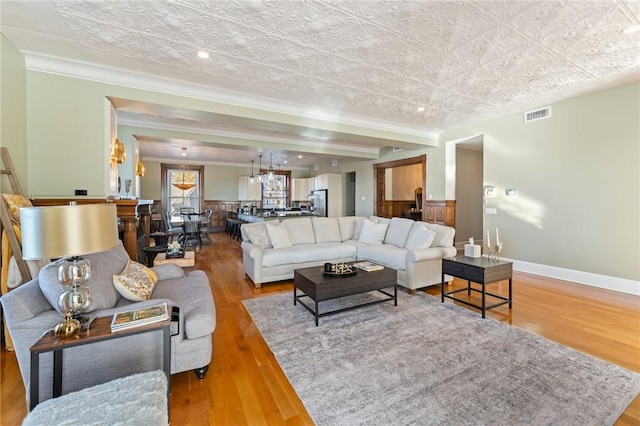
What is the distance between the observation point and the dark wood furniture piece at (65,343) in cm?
128

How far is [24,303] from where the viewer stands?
1516 millimetres

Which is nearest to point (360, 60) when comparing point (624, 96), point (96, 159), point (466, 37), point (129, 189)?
point (466, 37)

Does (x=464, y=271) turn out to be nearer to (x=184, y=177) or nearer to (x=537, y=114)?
(x=537, y=114)

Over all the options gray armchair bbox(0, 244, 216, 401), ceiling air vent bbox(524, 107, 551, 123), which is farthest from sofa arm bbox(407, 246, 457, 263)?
ceiling air vent bbox(524, 107, 551, 123)

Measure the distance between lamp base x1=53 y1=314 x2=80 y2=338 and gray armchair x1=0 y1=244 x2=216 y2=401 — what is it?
18cm

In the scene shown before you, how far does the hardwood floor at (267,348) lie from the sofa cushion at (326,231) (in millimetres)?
1109

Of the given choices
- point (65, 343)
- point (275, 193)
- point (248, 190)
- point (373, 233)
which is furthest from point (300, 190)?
point (65, 343)

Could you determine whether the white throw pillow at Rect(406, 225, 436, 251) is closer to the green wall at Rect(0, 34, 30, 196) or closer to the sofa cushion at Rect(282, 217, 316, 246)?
the sofa cushion at Rect(282, 217, 316, 246)

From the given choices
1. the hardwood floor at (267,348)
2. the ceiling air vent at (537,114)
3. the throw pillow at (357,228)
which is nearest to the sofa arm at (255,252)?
the hardwood floor at (267,348)

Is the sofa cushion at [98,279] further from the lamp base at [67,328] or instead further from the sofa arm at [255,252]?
the sofa arm at [255,252]

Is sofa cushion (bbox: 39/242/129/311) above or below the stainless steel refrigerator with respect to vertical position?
below

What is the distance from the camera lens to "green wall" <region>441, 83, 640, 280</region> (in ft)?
12.5

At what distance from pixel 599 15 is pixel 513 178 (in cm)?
314

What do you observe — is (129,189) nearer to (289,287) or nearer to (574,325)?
(289,287)
